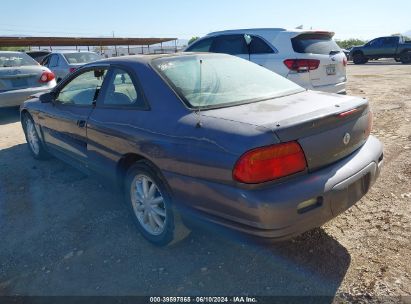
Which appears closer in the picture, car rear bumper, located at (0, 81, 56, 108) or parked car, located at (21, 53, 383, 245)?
parked car, located at (21, 53, 383, 245)

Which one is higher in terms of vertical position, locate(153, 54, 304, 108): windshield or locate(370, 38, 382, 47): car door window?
locate(370, 38, 382, 47): car door window

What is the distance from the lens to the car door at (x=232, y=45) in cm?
686

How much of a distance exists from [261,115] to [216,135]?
14.6 inches

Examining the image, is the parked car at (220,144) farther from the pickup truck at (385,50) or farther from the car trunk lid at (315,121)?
the pickup truck at (385,50)

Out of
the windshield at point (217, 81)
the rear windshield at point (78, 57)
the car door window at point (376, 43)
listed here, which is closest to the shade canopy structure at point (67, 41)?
the rear windshield at point (78, 57)

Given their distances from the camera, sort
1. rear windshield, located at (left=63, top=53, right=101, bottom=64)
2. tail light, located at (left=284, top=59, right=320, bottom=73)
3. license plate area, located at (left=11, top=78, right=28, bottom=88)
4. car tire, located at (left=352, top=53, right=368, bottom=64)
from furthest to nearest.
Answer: car tire, located at (left=352, top=53, right=368, bottom=64)
rear windshield, located at (left=63, top=53, right=101, bottom=64)
license plate area, located at (left=11, top=78, right=28, bottom=88)
tail light, located at (left=284, top=59, right=320, bottom=73)

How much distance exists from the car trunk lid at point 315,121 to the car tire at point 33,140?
11.1 feet

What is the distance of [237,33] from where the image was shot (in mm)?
6973

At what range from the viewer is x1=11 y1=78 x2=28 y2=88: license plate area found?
26.2ft

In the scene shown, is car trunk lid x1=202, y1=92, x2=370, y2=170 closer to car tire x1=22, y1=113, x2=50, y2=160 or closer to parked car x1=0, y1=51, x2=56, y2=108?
car tire x1=22, y1=113, x2=50, y2=160

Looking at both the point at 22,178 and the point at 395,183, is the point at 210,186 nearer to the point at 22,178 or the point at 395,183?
the point at 395,183

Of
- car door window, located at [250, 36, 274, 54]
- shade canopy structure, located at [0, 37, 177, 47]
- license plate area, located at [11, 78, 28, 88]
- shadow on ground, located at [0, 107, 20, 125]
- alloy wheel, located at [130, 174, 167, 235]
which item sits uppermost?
shade canopy structure, located at [0, 37, 177, 47]

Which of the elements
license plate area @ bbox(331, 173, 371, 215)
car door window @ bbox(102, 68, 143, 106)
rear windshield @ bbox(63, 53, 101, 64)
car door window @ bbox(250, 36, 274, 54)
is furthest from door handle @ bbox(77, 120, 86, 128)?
rear windshield @ bbox(63, 53, 101, 64)

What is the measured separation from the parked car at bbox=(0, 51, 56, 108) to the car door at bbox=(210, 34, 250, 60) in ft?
13.2
